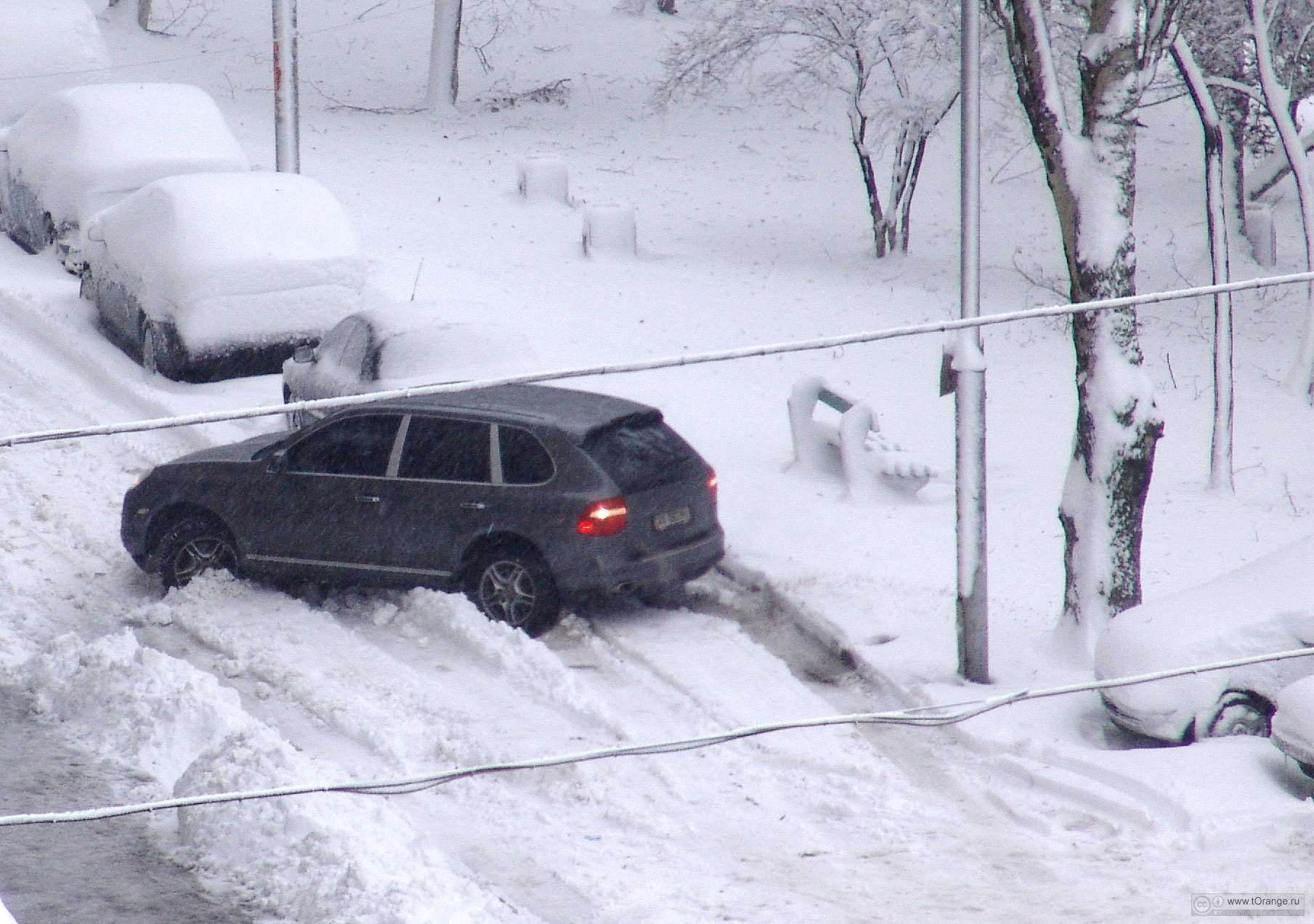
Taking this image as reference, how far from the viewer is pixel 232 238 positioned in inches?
576

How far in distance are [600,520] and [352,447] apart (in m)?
1.73

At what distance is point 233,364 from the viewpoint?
47.1 feet

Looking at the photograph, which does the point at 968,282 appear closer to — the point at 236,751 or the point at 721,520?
the point at 721,520

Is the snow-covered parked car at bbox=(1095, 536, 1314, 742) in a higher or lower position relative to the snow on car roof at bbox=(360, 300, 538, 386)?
lower

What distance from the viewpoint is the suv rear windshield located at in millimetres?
9594

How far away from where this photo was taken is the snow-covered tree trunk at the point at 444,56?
1265 inches

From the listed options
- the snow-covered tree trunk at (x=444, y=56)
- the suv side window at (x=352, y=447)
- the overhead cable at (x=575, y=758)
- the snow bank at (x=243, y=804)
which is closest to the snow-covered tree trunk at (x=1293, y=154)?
the overhead cable at (x=575, y=758)

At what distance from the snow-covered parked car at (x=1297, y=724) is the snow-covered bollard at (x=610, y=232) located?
1545cm

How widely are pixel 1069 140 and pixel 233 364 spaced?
800 cm

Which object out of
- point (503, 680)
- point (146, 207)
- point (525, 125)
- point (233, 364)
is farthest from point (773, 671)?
point (525, 125)

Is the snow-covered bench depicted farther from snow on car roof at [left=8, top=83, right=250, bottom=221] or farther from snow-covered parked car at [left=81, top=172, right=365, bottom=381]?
snow on car roof at [left=8, top=83, right=250, bottom=221]

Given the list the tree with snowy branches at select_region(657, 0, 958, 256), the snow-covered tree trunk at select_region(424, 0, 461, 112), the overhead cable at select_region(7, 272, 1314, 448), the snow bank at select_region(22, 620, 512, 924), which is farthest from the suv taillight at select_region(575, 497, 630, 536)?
the snow-covered tree trunk at select_region(424, 0, 461, 112)

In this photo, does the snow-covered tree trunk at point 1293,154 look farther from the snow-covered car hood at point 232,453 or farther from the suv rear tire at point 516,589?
the snow-covered car hood at point 232,453

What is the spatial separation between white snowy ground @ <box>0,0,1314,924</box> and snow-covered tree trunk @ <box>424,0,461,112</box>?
1461cm
